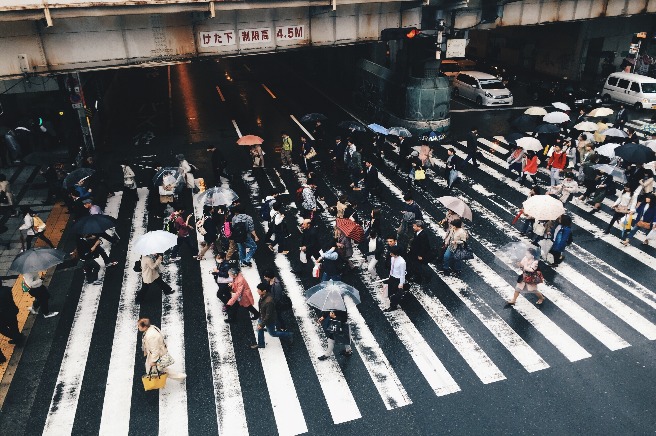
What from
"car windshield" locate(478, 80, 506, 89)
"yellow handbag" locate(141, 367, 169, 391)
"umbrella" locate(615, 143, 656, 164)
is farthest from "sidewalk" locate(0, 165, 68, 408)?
"car windshield" locate(478, 80, 506, 89)

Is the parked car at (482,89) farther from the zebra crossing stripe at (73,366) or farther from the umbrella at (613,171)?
the zebra crossing stripe at (73,366)

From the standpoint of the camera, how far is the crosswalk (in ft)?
30.0

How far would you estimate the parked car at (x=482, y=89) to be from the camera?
29.0 metres

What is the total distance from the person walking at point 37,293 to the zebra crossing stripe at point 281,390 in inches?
192

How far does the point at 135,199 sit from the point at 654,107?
27660 mm

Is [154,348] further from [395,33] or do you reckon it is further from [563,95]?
[563,95]

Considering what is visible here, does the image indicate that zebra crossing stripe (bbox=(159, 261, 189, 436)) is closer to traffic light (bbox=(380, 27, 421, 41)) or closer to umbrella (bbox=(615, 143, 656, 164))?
traffic light (bbox=(380, 27, 421, 41))

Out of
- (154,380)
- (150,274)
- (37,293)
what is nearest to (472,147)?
(150,274)

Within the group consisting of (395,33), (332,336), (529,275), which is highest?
(395,33)

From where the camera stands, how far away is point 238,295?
34.3 ft

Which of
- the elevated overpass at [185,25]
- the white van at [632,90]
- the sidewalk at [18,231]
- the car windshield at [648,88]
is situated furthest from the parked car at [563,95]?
the sidewalk at [18,231]

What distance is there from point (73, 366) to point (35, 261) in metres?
2.42

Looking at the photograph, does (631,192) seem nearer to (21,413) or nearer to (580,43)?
(21,413)

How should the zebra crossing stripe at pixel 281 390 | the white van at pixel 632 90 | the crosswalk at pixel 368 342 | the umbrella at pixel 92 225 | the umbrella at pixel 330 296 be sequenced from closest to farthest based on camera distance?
the zebra crossing stripe at pixel 281 390, the crosswalk at pixel 368 342, the umbrella at pixel 330 296, the umbrella at pixel 92 225, the white van at pixel 632 90
